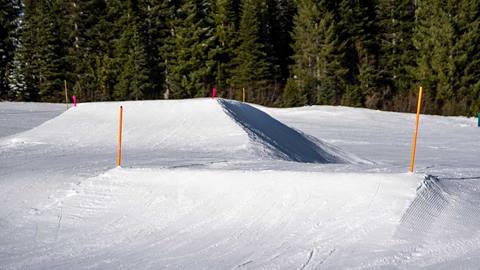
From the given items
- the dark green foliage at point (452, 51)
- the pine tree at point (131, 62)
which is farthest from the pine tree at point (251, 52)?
the dark green foliage at point (452, 51)

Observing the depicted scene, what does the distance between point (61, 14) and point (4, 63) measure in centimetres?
715

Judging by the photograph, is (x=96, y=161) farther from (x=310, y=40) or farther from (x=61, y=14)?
(x=61, y=14)

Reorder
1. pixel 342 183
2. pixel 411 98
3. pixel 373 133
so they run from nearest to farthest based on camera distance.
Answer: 1. pixel 342 183
2. pixel 373 133
3. pixel 411 98

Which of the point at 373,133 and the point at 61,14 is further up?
the point at 61,14

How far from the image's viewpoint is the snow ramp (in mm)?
12867

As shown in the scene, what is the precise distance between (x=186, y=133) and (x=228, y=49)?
34669 mm

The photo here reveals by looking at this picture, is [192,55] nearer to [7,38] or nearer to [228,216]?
[7,38]

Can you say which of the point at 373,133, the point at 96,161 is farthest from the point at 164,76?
the point at 96,161

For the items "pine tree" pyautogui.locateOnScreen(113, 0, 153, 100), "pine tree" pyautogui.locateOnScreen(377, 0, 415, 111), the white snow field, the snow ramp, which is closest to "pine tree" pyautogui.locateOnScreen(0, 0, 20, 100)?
"pine tree" pyautogui.locateOnScreen(113, 0, 153, 100)

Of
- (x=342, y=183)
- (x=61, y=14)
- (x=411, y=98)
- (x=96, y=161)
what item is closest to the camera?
(x=342, y=183)

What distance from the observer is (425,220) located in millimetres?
6520

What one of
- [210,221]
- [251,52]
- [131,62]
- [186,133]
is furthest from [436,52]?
[210,221]

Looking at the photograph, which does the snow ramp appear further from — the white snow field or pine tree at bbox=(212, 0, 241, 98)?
pine tree at bbox=(212, 0, 241, 98)

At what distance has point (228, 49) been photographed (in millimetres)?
48625
